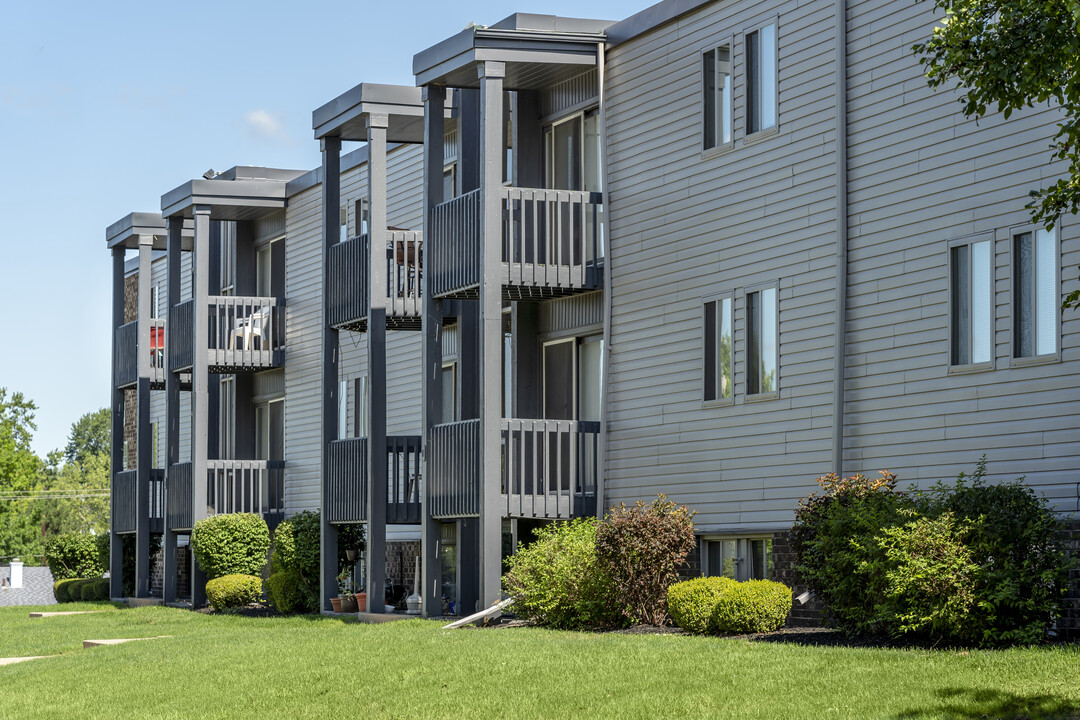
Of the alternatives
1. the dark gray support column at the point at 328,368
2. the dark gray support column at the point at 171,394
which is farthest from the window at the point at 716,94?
the dark gray support column at the point at 171,394

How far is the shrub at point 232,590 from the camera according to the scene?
2784 centimetres

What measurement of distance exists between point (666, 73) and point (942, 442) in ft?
23.8

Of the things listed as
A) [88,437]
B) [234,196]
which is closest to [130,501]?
[234,196]

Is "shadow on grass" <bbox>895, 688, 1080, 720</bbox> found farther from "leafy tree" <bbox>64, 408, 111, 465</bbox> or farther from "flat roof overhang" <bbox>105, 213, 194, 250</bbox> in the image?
"leafy tree" <bbox>64, 408, 111, 465</bbox>

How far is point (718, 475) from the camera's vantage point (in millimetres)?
19234

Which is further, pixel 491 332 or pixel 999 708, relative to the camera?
pixel 491 332

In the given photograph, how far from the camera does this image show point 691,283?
782 inches

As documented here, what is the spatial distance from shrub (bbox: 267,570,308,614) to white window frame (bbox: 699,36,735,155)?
12.0m

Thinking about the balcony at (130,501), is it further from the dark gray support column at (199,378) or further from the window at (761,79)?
the window at (761,79)

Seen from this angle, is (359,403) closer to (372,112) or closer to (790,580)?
(372,112)

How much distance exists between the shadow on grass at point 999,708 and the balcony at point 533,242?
11116 mm

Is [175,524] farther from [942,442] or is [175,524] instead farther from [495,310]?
[942,442]

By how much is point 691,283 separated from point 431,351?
4.57 meters

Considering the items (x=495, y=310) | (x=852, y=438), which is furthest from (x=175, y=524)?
(x=852, y=438)
